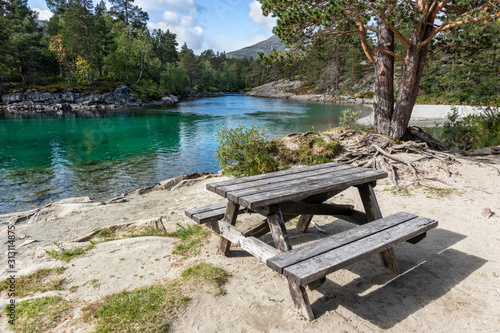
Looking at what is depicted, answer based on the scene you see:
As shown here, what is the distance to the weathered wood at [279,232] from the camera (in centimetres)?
366

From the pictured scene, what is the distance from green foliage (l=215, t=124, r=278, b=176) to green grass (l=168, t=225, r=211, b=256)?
13.5ft

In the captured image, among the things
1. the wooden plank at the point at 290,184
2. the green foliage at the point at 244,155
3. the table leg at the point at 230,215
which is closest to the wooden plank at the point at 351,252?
the wooden plank at the point at 290,184

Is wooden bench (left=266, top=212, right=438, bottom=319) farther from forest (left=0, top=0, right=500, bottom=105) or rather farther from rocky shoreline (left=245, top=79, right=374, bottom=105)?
rocky shoreline (left=245, top=79, right=374, bottom=105)

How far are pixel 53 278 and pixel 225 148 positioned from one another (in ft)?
23.0

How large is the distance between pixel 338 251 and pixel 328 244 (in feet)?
0.57

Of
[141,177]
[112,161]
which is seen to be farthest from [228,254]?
[112,161]

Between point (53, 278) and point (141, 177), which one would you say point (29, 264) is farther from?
point (141, 177)

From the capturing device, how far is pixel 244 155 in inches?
411

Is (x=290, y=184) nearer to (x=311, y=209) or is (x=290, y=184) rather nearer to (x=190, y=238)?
(x=311, y=209)

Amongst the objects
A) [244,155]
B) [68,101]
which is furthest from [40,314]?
[68,101]

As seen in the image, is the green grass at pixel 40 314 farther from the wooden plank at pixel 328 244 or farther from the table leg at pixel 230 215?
the wooden plank at pixel 328 244

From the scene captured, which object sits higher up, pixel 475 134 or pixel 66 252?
pixel 475 134

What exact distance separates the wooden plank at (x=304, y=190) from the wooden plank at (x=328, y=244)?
633 millimetres

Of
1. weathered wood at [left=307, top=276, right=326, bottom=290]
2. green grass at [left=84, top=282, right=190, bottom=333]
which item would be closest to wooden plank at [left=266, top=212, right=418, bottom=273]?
weathered wood at [left=307, top=276, right=326, bottom=290]
